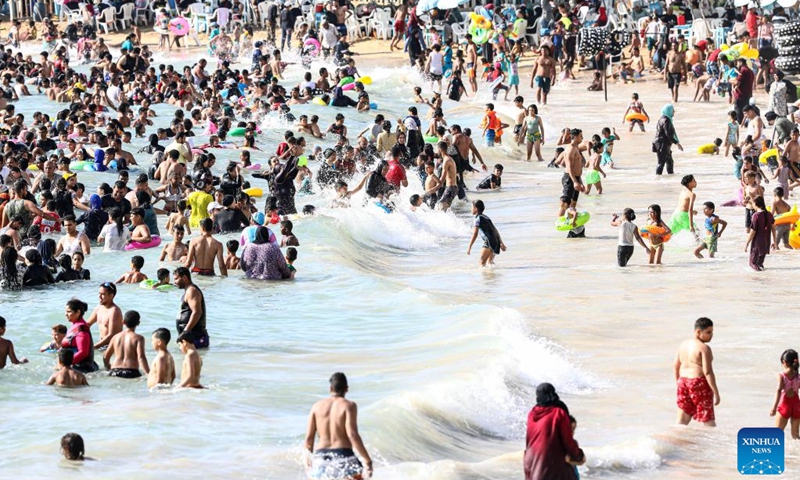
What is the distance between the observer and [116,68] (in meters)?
35.5

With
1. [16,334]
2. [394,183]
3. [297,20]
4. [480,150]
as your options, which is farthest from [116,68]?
[16,334]

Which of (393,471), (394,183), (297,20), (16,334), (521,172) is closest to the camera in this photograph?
(393,471)

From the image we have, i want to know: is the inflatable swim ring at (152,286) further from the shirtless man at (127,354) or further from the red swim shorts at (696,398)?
the red swim shorts at (696,398)

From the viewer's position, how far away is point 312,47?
39.1 meters

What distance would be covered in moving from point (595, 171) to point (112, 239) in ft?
27.9

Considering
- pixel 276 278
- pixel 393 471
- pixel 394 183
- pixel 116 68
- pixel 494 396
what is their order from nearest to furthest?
pixel 393 471
pixel 494 396
pixel 276 278
pixel 394 183
pixel 116 68

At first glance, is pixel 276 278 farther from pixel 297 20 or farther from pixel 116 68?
pixel 297 20

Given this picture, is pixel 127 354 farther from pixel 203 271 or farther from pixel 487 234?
pixel 487 234

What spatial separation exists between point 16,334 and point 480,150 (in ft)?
49.7

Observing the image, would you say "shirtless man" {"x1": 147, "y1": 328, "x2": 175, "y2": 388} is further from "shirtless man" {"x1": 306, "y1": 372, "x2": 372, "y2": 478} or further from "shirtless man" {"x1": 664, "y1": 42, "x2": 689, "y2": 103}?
"shirtless man" {"x1": 664, "y1": 42, "x2": 689, "y2": 103}

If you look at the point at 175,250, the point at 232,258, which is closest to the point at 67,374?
the point at 232,258

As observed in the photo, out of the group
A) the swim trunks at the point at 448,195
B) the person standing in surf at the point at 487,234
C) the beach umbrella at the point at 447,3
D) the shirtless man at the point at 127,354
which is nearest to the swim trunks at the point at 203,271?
the person standing in surf at the point at 487,234

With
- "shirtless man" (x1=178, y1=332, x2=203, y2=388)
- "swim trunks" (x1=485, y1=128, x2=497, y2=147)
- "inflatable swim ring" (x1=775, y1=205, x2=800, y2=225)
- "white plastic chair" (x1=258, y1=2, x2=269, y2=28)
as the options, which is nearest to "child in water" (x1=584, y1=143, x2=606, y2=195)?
"swim trunks" (x1=485, y1=128, x2=497, y2=147)

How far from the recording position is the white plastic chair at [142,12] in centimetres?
4516
